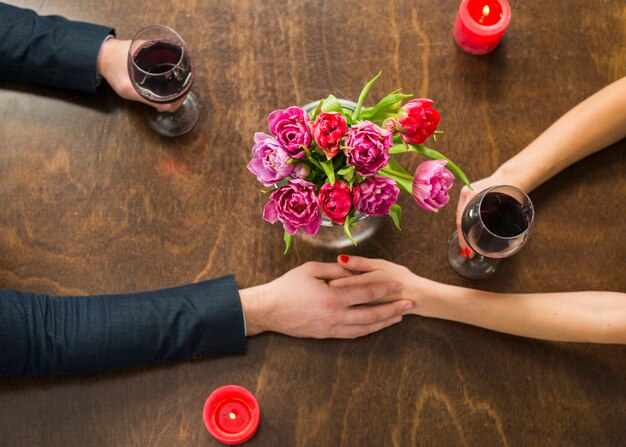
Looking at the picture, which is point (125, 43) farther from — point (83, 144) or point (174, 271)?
point (174, 271)

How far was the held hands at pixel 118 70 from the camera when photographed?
1196 mm

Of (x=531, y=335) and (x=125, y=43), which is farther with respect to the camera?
(x=125, y=43)

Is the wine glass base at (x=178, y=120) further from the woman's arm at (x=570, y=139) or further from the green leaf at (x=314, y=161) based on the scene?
the woman's arm at (x=570, y=139)

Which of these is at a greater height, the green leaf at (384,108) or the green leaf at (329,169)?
the green leaf at (384,108)

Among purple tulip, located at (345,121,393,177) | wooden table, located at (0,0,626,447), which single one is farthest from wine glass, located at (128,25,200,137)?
purple tulip, located at (345,121,393,177)

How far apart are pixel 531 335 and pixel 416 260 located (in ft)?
0.79

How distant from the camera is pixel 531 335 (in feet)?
3.62

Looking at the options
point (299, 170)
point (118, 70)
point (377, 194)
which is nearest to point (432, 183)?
point (377, 194)

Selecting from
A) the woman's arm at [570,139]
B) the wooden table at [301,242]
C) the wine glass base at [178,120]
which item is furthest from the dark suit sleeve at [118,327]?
the woman's arm at [570,139]

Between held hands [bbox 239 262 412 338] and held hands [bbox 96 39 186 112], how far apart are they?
1.31ft

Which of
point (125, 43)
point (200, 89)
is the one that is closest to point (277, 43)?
point (200, 89)

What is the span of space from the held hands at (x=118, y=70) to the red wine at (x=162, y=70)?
0.07 m

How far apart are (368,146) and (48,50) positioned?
774 millimetres

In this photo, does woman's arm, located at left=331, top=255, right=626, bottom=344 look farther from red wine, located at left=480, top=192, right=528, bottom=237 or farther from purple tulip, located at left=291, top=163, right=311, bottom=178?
purple tulip, located at left=291, top=163, right=311, bottom=178
